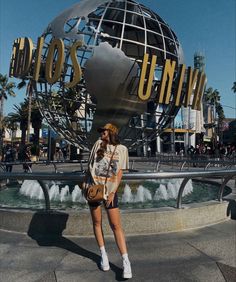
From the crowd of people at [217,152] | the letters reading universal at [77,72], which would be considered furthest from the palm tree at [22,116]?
the letters reading universal at [77,72]

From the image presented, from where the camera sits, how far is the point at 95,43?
25.9ft

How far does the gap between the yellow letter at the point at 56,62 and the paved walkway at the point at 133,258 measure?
159 inches

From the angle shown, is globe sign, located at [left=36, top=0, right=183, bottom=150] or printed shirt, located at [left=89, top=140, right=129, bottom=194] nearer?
printed shirt, located at [left=89, top=140, right=129, bottom=194]

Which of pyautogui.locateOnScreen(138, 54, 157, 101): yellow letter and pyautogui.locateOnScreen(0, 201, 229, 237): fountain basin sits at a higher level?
pyautogui.locateOnScreen(138, 54, 157, 101): yellow letter

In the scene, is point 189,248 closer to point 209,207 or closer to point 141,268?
point 141,268

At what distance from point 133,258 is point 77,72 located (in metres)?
4.74

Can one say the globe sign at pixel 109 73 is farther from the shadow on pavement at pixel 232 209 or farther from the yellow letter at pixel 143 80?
the shadow on pavement at pixel 232 209

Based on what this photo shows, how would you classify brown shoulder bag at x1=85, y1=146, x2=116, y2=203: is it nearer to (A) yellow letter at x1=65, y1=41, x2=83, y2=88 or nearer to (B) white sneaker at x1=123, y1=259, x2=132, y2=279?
(B) white sneaker at x1=123, y1=259, x2=132, y2=279

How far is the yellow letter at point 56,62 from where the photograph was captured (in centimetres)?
764

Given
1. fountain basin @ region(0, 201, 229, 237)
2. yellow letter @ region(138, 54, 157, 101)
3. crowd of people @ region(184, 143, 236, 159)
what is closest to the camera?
fountain basin @ region(0, 201, 229, 237)

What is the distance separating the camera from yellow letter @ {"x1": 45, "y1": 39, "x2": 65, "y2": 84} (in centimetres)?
764

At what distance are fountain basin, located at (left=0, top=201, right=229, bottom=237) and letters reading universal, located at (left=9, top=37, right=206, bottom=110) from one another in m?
3.38

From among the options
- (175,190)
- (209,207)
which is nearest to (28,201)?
(175,190)

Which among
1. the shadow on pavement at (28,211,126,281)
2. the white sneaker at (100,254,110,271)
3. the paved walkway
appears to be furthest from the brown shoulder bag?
the shadow on pavement at (28,211,126,281)
